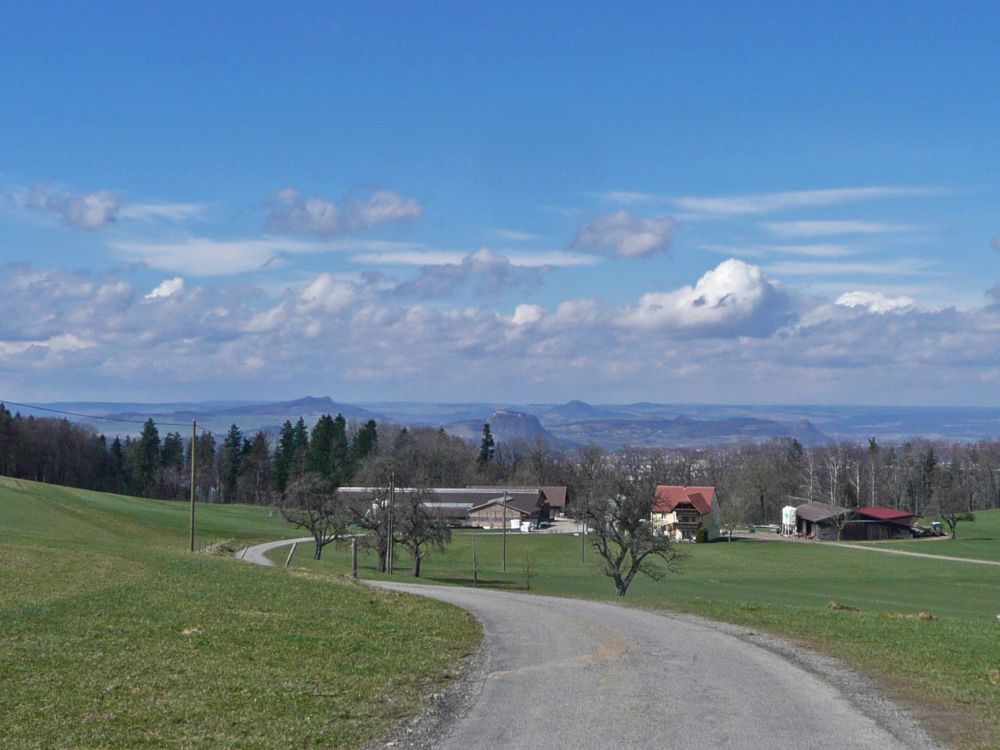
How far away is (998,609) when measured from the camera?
5269 cm

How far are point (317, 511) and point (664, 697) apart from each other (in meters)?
68.3

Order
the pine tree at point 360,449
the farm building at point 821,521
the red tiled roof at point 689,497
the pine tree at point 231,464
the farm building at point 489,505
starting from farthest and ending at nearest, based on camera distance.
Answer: the pine tree at point 231,464 → the pine tree at point 360,449 → the farm building at point 489,505 → the farm building at point 821,521 → the red tiled roof at point 689,497

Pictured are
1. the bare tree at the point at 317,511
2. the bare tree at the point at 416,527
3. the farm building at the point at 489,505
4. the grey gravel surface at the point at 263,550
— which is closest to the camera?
the grey gravel surface at the point at 263,550

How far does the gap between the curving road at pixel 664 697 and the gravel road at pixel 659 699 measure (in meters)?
0.02

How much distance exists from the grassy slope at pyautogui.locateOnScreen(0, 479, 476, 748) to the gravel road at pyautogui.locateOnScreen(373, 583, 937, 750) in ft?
4.08

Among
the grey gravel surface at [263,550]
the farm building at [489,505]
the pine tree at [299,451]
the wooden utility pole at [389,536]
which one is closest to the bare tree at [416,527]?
the wooden utility pole at [389,536]

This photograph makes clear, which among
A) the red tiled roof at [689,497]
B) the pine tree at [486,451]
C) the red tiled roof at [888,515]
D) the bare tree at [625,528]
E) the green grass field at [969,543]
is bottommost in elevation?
the green grass field at [969,543]

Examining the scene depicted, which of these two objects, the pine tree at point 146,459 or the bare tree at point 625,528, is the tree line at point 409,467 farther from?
the bare tree at point 625,528

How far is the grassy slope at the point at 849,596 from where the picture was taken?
1681 cm

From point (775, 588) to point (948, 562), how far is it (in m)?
35.6

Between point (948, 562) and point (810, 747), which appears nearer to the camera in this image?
point (810, 747)

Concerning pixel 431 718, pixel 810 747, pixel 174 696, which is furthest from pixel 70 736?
pixel 810 747

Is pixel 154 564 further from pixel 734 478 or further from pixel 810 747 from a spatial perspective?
pixel 734 478

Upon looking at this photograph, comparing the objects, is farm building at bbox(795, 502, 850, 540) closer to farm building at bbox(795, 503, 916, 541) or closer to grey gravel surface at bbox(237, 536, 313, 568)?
farm building at bbox(795, 503, 916, 541)
